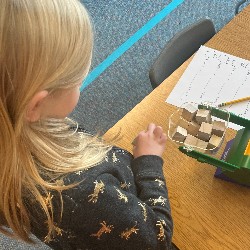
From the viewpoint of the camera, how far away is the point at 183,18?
2328mm

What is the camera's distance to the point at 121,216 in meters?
0.82

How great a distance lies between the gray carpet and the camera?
2.00 meters

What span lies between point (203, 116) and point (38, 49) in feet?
1.32

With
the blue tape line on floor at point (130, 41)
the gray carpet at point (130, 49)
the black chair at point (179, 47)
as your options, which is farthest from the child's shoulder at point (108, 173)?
the blue tape line on floor at point (130, 41)

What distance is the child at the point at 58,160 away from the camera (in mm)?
686

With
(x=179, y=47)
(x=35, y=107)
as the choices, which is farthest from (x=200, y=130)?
(x=179, y=47)

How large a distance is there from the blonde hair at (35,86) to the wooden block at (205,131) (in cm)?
21

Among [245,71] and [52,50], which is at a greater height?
[52,50]

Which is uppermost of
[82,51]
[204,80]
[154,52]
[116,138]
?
[82,51]

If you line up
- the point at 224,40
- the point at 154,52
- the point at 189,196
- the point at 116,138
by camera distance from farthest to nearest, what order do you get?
the point at 154,52 < the point at 224,40 < the point at 116,138 < the point at 189,196

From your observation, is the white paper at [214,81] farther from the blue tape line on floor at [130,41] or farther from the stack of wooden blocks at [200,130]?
the blue tape line on floor at [130,41]

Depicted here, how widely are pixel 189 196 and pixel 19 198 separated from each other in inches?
14.1

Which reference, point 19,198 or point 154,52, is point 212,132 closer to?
point 19,198

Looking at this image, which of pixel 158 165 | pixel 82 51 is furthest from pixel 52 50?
pixel 158 165
